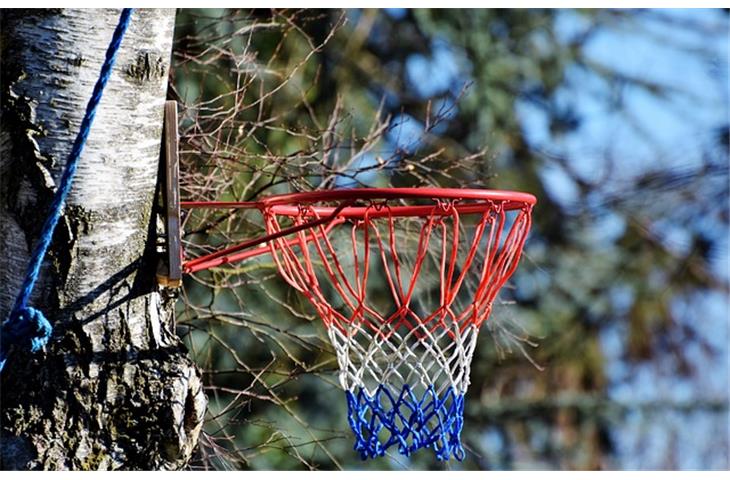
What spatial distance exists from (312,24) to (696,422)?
16.4 feet

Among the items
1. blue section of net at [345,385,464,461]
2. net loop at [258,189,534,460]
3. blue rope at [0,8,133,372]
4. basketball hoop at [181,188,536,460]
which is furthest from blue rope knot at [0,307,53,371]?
blue section of net at [345,385,464,461]

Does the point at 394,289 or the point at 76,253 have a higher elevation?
the point at 76,253

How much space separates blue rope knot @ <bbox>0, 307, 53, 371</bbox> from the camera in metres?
2.63

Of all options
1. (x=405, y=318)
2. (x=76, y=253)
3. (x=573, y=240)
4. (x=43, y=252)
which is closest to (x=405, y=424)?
(x=405, y=318)

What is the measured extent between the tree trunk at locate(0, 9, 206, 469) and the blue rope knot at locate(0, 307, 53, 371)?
0.31 feet

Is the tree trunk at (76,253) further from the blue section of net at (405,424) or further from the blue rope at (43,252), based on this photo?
the blue section of net at (405,424)

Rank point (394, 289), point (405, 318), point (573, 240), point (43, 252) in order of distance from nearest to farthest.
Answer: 1. point (43, 252)
2. point (394, 289)
3. point (405, 318)
4. point (573, 240)

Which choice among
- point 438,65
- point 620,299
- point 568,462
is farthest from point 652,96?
point 568,462

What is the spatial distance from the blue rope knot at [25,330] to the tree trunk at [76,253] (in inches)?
3.7

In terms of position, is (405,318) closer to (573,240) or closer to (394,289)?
(394,289)

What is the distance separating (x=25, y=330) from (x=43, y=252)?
7.5 inches

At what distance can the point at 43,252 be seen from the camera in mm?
2615

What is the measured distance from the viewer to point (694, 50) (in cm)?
898

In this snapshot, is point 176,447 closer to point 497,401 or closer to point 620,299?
point 497,401
